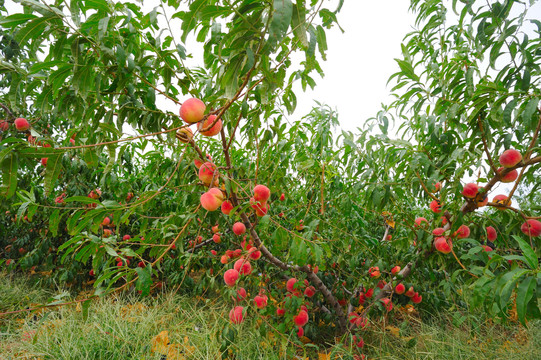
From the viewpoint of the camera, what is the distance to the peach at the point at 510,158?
130 centimetres

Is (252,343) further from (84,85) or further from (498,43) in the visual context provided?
(498,43)

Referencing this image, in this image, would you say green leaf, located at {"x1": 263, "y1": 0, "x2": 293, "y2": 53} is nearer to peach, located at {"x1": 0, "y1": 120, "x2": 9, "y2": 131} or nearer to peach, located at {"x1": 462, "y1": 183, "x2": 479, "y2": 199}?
peach, located at {"x1": 462, "y1": 183, "x2": 479, "y2": 199}

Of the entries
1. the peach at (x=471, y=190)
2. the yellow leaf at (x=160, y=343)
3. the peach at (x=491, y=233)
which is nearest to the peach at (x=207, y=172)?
the peach at (x=471, y=190)

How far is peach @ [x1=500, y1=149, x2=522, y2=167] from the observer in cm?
130

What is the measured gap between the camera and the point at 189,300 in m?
3.12

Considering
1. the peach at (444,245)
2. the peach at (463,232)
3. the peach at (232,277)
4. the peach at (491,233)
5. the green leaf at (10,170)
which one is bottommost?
the peach at (232,277)

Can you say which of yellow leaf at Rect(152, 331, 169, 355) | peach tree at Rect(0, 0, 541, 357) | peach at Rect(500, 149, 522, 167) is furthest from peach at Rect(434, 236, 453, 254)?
yellow leaf at Rect(152, 331, 169, 355)

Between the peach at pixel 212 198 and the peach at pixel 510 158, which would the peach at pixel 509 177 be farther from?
the peach at pixel 212 198

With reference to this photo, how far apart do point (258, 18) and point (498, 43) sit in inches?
42.0

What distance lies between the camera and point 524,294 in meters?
0.80

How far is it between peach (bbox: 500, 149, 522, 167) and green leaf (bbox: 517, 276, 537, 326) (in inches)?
28.2

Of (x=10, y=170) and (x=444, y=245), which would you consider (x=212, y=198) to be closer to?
(x=10, y=170)

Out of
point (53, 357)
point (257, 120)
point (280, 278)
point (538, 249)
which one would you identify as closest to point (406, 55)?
point (257, 120)

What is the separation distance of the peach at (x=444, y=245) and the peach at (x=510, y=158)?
0.45 m
